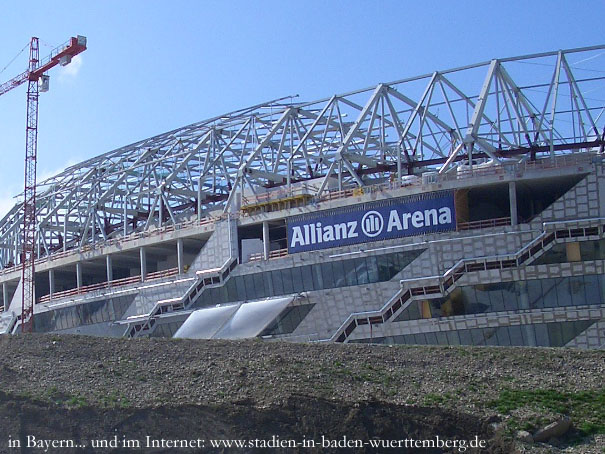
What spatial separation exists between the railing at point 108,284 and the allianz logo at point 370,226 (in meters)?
14.3

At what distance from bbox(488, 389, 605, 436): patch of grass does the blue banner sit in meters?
24.7

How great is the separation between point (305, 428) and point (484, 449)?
21.4 ft

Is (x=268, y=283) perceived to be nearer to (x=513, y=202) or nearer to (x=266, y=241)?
(x=266, y=241)

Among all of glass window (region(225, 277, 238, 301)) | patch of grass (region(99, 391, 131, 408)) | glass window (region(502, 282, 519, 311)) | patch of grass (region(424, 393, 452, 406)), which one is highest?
glass window (region(225, 277, 238, 301))

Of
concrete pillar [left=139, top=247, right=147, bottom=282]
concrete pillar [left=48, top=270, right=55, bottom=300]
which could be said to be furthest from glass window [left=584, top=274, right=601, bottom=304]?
concrete pillar [left=48, top=270, right=55, bottom=300]

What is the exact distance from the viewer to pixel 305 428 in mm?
38312

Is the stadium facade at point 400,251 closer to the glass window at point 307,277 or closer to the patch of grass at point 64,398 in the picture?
the glass window at point 307,277

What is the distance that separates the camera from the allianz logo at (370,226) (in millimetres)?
65562

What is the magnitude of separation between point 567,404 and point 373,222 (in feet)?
95.8

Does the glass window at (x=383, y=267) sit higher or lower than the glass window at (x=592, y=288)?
higher

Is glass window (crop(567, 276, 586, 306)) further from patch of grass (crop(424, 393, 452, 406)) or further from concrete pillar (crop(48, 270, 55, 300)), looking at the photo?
concrete pillar (crop(48, 270, 55, 300))

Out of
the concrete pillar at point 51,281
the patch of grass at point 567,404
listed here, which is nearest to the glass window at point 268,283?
the concrete pillar at point 51,281

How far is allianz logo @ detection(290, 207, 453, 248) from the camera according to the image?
65562 millimetres

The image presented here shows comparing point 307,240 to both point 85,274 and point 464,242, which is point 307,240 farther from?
point 85,274
